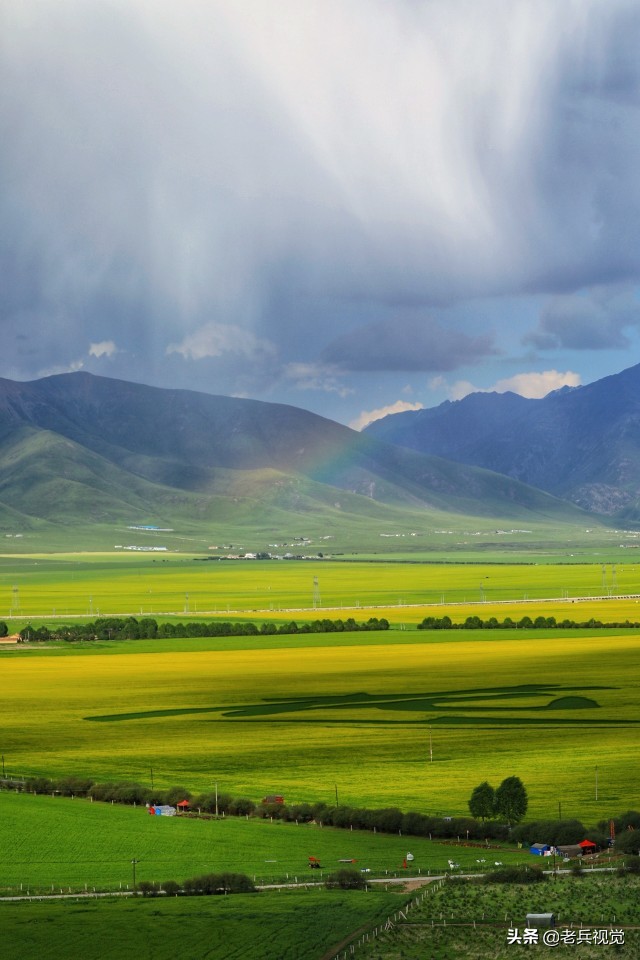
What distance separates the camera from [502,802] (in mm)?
62000

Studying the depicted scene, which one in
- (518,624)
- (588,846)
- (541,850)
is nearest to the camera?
(588,846)

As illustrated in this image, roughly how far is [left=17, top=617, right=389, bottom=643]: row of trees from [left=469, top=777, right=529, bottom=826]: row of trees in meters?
82.5

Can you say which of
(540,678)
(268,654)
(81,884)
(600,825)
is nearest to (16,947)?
(81,884)

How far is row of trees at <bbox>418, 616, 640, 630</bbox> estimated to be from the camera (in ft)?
484

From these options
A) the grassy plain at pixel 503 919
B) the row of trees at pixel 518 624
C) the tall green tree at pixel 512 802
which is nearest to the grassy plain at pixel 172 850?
the tall green tree at pixel 512 802

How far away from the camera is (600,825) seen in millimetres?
60062

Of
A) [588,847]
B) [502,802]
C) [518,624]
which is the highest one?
[518,624]

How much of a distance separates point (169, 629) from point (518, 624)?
36.4 meters

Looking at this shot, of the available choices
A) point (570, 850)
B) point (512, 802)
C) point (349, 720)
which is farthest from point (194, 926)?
point (349, 720)

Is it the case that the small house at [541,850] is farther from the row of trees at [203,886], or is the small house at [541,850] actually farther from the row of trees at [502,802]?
the row of trees at [203,886]

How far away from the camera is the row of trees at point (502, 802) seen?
6181 cm

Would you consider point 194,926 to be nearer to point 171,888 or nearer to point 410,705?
point 171,888

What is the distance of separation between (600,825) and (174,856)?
699 inches

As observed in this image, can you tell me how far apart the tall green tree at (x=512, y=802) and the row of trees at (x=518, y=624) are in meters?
85.6
